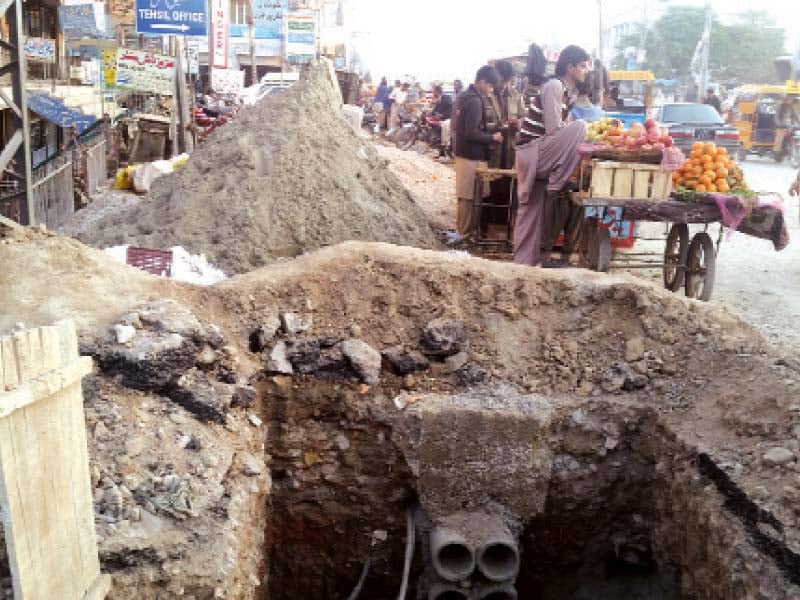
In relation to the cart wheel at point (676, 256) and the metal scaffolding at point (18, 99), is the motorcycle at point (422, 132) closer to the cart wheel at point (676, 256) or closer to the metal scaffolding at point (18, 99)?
the cart wheel at point (676, 256)

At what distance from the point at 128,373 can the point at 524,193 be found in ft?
16.5

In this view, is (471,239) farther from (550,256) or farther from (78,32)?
(78,32)

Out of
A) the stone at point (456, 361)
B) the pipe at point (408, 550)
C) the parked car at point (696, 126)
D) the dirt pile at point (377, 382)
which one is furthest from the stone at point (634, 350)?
the parked car at point (696, 126)

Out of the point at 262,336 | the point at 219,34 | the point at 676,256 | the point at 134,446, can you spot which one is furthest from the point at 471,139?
the point at 219,34

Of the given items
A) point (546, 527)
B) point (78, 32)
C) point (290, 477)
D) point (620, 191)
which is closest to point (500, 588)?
point (546, 527)

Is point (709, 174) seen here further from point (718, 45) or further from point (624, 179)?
point (718, 45)

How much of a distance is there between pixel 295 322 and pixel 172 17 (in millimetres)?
7812

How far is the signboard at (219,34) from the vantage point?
16234 millimetres

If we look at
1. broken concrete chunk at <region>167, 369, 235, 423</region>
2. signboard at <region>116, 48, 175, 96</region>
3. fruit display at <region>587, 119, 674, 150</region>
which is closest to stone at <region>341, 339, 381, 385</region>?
broken concrete chunk at <region>167, 369, 235, 423</region>

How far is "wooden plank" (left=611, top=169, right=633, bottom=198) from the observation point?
7207 mm

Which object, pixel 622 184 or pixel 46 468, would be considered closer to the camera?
pixel 46 468

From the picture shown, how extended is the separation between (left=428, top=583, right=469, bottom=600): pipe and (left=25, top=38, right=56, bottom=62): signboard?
17215mm

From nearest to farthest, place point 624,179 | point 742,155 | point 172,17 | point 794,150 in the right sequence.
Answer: point 624,179 < point 172,17 < point 794,150 < point 742,155

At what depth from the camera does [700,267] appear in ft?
27.2
